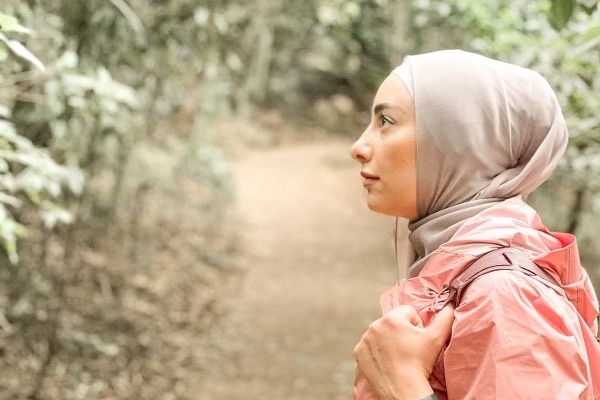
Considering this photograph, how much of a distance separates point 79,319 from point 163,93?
220cm

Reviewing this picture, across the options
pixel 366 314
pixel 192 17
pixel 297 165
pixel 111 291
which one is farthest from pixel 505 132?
pixel 297 165

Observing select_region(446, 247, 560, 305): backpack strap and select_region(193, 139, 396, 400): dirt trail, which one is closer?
select_region(446, 247, 560, 305): backpack strap

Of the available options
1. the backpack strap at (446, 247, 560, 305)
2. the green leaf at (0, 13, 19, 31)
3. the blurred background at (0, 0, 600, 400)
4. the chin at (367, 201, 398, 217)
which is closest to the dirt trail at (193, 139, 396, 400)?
the blurred background at (0, 0, 600, 400)

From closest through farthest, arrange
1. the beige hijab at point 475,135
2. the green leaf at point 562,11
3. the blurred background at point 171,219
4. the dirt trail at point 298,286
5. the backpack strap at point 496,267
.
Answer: the backpack strap at point 496,267 → the beige hijab at point 475,135 → the green leaf at point 562,11 → the blurred background at point 171,219 → the dirt trail at point 298,286

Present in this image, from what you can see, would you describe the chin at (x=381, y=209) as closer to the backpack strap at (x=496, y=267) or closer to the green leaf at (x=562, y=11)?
the backpack strap at (x=496, y=267)

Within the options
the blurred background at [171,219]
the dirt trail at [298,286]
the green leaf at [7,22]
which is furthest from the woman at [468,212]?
the dirt trail at [298,286]

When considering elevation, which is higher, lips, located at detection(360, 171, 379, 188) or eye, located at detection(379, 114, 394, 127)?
eye, located at detection(379, 114, 394, 127)

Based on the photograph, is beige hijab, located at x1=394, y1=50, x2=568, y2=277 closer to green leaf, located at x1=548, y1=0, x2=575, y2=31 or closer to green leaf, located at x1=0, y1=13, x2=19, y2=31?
green leaf, located at x1=548, y1=0, x2=575, y2=31

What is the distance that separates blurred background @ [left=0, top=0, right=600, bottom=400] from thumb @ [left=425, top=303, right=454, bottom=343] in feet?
1.74

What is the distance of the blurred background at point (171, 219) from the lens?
414 cm

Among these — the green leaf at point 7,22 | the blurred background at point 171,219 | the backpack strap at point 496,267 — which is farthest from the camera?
the blurred background at point 171,219

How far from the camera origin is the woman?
1.29m

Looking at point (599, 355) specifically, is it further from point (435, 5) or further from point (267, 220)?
point (267, 220)

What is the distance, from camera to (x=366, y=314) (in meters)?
8.09
